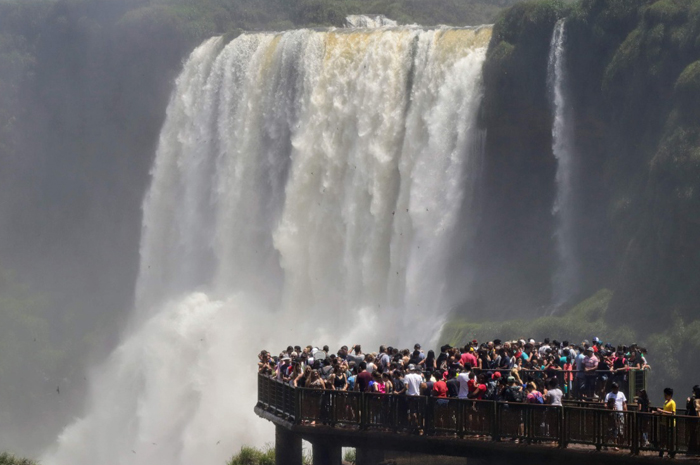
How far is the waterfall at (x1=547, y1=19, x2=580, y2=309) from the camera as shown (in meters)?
40.1

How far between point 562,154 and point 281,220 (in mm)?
11728

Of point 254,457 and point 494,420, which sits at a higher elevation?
point 494,420

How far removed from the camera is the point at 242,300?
48469mm

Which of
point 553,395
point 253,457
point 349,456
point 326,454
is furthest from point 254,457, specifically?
point 553,395

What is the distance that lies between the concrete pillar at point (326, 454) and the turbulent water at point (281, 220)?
48.2 feet

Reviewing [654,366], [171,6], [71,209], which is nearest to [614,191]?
[654,366]

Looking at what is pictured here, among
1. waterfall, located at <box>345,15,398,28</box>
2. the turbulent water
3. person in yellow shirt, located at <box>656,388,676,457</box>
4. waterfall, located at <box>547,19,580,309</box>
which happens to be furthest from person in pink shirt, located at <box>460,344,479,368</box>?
waterfall, located at <box>345,15,398,28</box>

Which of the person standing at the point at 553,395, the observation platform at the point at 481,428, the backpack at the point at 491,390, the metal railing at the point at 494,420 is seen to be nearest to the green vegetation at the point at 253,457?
the observation platform at the point at 481,428

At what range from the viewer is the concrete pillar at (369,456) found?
86.0 feet

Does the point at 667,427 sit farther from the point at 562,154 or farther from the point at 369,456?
the point at 562,154

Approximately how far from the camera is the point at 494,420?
20547 mm

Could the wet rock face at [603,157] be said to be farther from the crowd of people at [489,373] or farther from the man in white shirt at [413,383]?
the man in white shirt at [413,383]

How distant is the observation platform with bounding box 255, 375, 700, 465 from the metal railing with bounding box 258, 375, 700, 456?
14mm

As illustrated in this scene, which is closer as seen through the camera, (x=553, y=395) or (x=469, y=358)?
(x=553, y=395)
